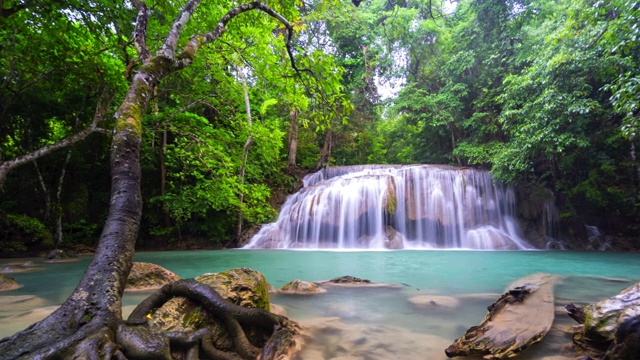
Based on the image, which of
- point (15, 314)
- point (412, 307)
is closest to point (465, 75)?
point (412, 307)

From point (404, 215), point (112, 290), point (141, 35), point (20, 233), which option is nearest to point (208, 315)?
point (112, 290)

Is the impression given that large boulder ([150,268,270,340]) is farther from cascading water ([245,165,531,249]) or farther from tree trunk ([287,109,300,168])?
tree trunk ([287,109,300,168])

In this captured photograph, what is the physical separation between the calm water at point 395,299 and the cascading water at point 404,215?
607 centimetres

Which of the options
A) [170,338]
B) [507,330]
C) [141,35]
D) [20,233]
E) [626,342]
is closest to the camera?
[626,342]

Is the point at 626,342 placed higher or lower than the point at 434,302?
higher

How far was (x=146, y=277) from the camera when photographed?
550 cm

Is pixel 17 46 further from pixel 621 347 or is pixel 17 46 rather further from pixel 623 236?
pixel 623 236

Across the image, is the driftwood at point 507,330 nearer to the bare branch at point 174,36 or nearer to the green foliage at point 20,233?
the bare branch at point 174,36

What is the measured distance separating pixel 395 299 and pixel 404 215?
11.6m

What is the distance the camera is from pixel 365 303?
4.48m

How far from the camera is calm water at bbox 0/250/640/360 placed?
2912 mm

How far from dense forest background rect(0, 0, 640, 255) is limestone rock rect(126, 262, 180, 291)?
118 inches

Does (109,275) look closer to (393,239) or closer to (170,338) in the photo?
(170,338)

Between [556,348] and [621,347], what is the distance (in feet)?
2.38
